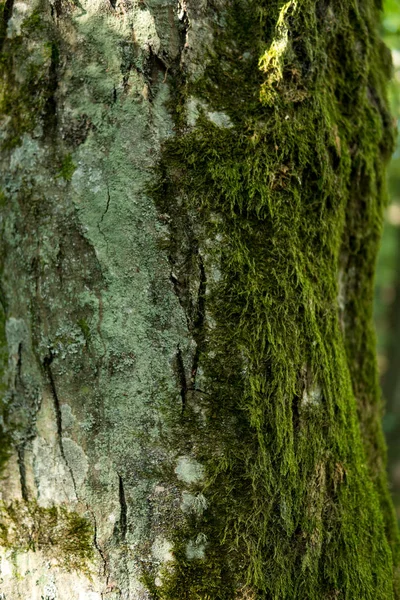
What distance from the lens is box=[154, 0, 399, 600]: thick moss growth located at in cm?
138

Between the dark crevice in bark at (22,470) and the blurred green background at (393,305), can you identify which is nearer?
the dark crevice in bark at (22,470)

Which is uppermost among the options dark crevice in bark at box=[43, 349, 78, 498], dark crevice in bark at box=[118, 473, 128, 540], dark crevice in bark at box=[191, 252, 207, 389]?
dark crevice in bark at box=[191, 252, 207, 389]

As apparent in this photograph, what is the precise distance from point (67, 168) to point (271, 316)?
751mm

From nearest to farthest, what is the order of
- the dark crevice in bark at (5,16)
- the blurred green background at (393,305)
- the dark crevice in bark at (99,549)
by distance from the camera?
the dark crevice in bark at (99,549), the dark crevice in bark at (5,16), the blurred green background at (393,305)

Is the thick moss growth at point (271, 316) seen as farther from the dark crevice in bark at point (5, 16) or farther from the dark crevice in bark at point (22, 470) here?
the dark crevice in bark at point (5, 16)

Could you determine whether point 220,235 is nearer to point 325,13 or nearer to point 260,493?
point 260,493

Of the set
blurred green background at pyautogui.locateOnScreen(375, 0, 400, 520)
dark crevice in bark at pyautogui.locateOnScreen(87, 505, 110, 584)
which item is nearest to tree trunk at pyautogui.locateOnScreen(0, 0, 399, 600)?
dark crevice in bark at pyautogui.locateOnScreen(87, 505, 110, 584)

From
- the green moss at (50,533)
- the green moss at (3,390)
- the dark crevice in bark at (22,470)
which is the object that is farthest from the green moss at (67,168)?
the green moss at (50,533)

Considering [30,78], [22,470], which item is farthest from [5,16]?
[22,470]

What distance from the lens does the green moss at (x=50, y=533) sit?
1.33 metres

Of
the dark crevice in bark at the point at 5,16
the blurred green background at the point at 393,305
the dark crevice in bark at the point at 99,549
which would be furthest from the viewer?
the blurred green background at the point at 393,305

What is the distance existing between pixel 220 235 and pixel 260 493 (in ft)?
2.56

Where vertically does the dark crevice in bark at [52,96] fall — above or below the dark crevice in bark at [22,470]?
above

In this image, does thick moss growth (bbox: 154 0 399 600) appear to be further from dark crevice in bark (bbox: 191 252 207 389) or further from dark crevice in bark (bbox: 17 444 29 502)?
dark crevice in bark (bbox: 17 444 29 502)
